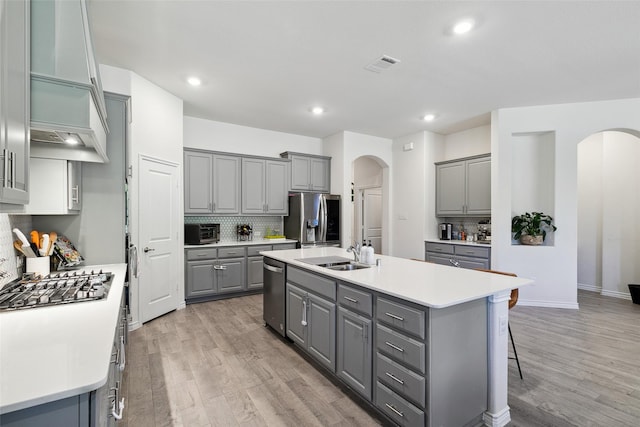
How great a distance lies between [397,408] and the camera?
1771 mm

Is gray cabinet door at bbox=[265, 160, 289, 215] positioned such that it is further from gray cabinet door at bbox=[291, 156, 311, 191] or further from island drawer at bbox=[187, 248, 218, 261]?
island drawer at bbox=[187, 248, 218, 261]

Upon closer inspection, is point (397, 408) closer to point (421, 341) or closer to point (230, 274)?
point (421, 341)

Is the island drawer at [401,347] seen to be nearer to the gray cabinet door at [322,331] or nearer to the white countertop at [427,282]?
the white countertop at [427,282]

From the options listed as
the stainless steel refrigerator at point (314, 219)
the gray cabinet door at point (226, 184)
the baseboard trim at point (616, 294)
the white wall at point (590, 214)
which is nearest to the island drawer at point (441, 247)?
the stainless steel refrigerator at point (314, 219)

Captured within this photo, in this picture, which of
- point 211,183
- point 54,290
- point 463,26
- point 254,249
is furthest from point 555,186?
point 54,290

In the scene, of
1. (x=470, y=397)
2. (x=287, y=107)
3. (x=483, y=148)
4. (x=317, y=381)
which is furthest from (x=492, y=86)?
(x=317, y=381)

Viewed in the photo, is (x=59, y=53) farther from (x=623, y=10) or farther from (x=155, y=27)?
(x=623, y=10)

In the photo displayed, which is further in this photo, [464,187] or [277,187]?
[277,187]

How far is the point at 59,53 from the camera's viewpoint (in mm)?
1420

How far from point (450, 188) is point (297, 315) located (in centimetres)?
394

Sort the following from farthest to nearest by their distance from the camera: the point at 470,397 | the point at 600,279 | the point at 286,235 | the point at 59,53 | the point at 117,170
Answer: the point at 286,235
the point at 600,279
the point at 117,170
the point at 470,397
the point at 59,53

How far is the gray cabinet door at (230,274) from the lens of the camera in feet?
14.9

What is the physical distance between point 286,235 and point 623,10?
4.90 m

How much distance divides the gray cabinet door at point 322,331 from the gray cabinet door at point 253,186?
2.88 m
